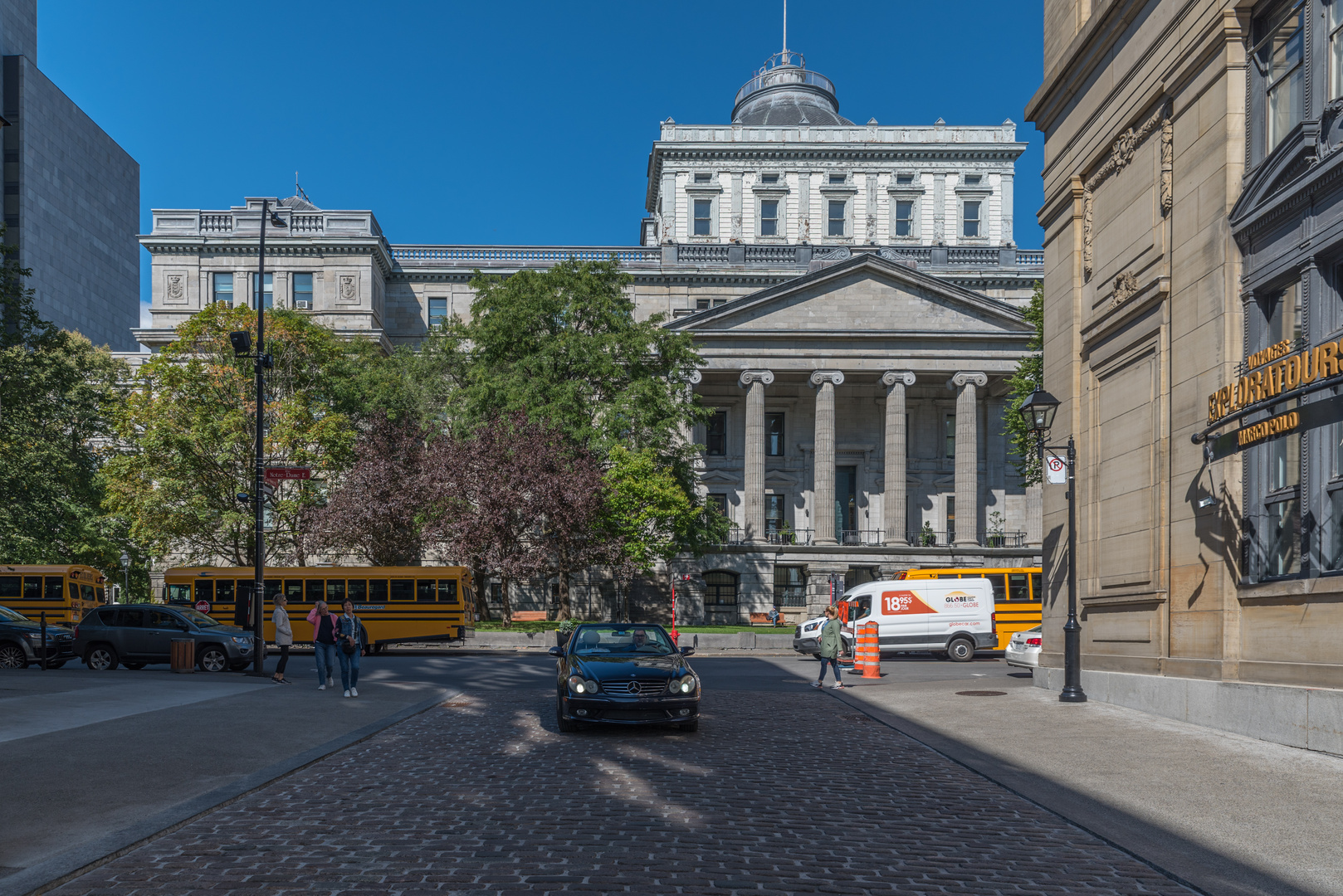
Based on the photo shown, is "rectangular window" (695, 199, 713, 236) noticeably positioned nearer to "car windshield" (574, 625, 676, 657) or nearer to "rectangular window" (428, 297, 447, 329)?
"rectangular window" (428, 297, 447, 329)

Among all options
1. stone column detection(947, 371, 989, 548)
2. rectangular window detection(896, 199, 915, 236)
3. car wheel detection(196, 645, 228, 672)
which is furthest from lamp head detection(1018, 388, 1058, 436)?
rectangular window detection(896, 199, 915, 236)

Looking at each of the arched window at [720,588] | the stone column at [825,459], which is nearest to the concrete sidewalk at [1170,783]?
the stone column at [825,459]

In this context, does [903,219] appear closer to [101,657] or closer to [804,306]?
[804,306]

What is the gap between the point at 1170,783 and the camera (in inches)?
412

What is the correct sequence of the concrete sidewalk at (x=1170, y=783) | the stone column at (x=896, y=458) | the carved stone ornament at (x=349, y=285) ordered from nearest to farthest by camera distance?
the concrete sidewalk at (x=1170, y=783) < the stone column at (x=896, y=458) < the carved stone ornament at (x=349, y=285)

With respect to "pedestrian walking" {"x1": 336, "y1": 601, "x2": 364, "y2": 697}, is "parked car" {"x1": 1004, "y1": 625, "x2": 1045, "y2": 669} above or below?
below

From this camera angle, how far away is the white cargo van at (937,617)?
110 ft

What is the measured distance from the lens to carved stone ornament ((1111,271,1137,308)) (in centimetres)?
1806

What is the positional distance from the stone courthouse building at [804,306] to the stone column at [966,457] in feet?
0.34

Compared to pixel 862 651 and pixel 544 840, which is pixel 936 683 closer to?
pixel 862 651

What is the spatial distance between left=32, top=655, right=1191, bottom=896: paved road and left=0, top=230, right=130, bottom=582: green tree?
26.2 m

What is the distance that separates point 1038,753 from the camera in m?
12.5

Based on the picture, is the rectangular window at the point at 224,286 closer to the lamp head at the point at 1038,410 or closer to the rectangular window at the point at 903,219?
the rectangular window at the point at 903,219

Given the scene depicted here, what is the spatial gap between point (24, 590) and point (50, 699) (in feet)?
71.4
